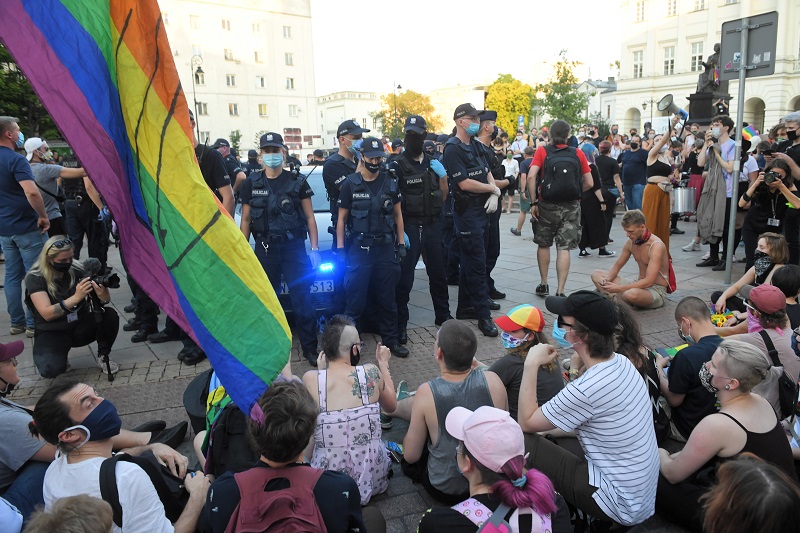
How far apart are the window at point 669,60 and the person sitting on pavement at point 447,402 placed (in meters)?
63.1

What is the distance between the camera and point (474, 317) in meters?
7.15

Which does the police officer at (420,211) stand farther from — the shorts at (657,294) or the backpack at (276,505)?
the backpack at (276,505)

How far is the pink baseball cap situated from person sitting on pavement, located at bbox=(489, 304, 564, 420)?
4.65ft

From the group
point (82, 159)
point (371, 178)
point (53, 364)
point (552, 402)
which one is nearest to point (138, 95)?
point (82, 159)

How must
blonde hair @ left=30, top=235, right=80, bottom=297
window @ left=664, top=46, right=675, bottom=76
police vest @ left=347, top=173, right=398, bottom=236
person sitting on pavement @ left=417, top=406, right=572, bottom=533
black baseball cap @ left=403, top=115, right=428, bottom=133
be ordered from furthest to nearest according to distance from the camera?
window @ left=664, top=46, right=675, bottom=76
black baseball cap @ left=403, top=115, right=428, bottom=133
police vest @ left=347, top=173, right=398, bottom=236
blonde hair @ left=30, top=235, right=80, bottom=297
person sitting on pavement @ left=417, top=406, right=572, bottom=533

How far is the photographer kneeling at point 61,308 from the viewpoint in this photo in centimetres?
540

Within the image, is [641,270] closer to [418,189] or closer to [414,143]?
[418,189]

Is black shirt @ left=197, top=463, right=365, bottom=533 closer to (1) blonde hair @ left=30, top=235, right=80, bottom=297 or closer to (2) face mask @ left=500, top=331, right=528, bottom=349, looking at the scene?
(2) face mask @ left=500, top=331, right=528, bottom=349

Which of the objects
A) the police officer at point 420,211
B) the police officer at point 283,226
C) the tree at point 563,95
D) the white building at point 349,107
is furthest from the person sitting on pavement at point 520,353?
the white building at point 349,107

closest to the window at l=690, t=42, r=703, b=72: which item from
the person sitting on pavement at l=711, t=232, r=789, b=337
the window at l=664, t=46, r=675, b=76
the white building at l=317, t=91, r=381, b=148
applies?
the window at l=664, t=46, r=675, b=76

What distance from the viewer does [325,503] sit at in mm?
2365

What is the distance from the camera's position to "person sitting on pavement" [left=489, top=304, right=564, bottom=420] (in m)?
3.68

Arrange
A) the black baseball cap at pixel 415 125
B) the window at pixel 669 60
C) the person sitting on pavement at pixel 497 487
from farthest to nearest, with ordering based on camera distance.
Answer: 1. the window at pixel 669 60
2. the black baseball cap at pixel 415 125
3. the person sitting on pavement at pixel 497 487

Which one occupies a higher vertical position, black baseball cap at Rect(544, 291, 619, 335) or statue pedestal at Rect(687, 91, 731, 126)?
statue pedestal at Rect(687, 91, 731, 126)
